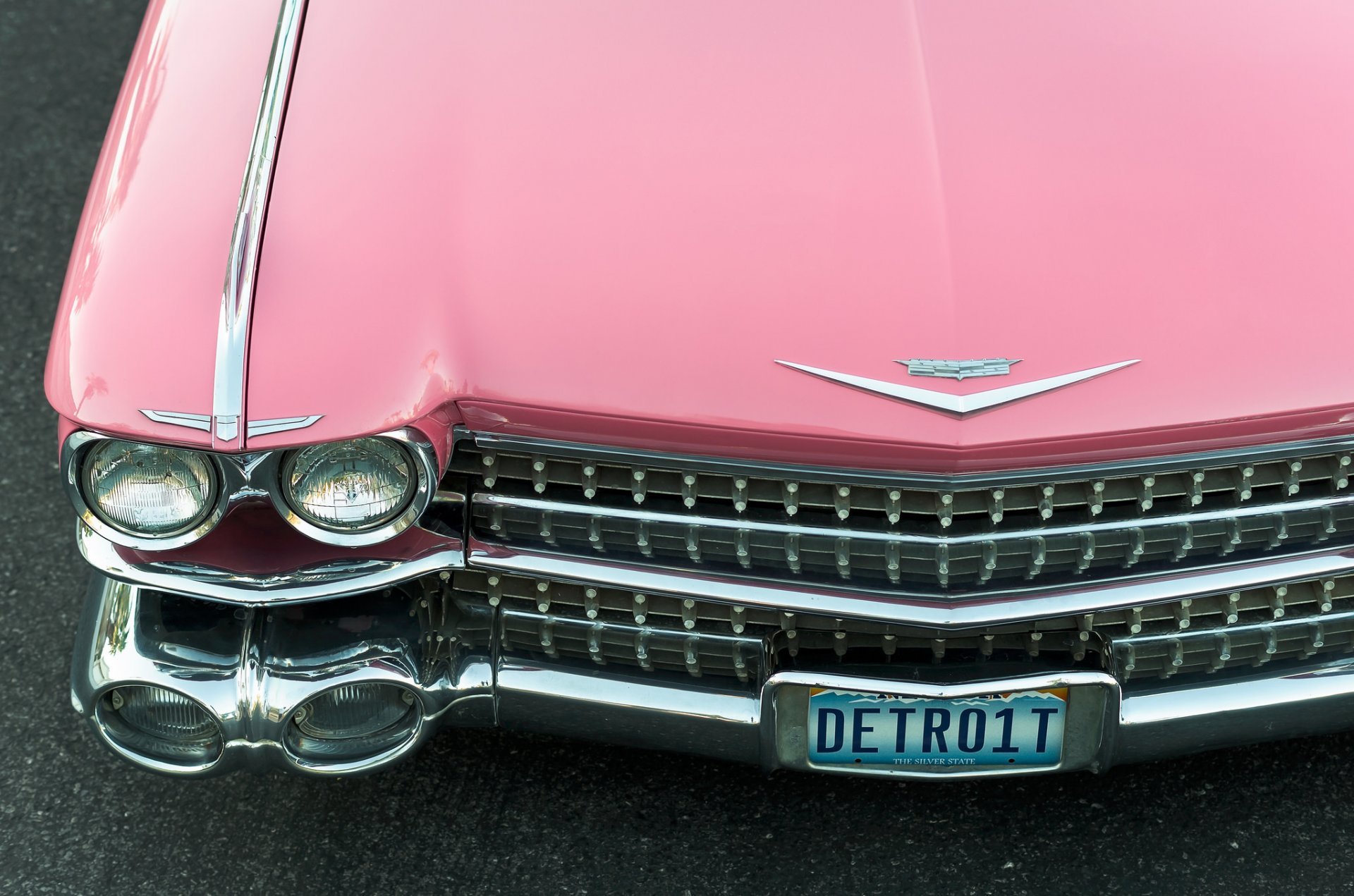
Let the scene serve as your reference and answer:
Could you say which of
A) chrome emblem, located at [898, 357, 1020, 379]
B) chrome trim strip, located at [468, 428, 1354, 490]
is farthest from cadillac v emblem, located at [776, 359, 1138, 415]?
chrome trim strip, located at [468, 428, 1354, 490]

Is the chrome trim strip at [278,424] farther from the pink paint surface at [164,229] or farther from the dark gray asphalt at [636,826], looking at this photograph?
the dark gray asphalt at [636,826]

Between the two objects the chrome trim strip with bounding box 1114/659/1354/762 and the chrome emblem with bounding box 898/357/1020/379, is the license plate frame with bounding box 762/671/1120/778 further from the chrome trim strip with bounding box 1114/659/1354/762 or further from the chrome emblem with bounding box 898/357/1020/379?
the chrome emblem with bounding box 898/357/1020/379

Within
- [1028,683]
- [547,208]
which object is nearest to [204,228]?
[547,208]

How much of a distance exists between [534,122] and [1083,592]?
1111 mm

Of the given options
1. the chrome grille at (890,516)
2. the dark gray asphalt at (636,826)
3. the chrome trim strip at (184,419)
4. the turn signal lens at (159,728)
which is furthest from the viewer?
the dark gray asphalt at (636,826)

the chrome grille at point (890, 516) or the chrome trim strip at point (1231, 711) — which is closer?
the chrome grille at point (890, 516)

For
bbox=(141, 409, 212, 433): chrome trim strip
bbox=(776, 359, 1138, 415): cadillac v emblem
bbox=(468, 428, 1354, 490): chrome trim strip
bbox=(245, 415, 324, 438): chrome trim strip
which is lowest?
bbox=(468, 428, 1354, 490): chrome trim strip

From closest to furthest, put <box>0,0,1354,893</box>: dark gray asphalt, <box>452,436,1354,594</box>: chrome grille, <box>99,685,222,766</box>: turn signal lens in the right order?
1. <box>452,436,1354,594</box>: chrome grille
2. <box>99,685,222,766</box>: turn signal lens
3. <box>0,0,1354,893</box>: dark gray asphalt

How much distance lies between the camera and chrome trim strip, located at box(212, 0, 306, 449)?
184 centimetres

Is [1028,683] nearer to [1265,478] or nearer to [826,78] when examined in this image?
[1265,478]

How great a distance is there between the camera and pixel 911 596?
2008mm

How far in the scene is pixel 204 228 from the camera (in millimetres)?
2029

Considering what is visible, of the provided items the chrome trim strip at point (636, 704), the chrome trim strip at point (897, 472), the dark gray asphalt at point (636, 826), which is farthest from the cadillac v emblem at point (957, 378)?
the dark gray asphalt at point (636, 826)

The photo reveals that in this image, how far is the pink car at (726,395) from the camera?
1.89m
